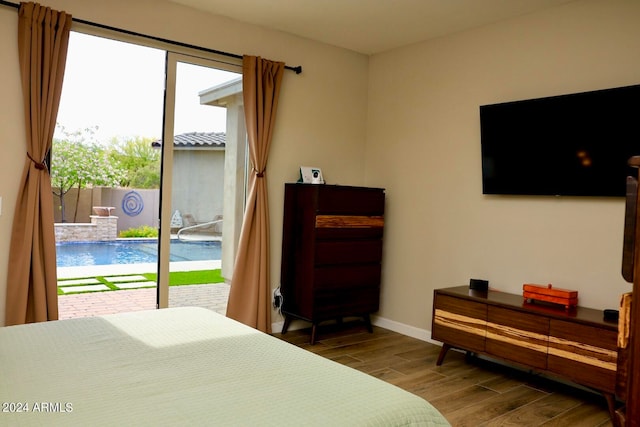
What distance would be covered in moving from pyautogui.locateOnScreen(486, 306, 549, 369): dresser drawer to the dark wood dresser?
1.27 m

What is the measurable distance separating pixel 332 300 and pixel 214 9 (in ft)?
8.27

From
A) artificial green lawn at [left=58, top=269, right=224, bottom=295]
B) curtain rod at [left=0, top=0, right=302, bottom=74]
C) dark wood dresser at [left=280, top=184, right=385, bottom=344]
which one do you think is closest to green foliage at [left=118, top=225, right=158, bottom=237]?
artificial green lawn at [left=58, top=269, right=224, bottom=295]

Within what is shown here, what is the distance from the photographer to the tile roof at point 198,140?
389 cm

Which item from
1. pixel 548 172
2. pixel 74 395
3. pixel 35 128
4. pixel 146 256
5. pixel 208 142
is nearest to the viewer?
pixel 74 395

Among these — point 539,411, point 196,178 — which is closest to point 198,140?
point 196,178

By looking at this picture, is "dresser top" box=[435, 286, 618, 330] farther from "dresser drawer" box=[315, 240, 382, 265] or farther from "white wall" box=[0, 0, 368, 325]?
"white wall" box=[0, 0, 368, 325]

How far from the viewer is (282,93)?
173 inches

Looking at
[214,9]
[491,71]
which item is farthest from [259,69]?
[491,71]

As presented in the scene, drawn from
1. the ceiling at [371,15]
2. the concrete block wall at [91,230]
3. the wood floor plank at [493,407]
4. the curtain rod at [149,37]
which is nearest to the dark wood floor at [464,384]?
the wood floor plank at [493,407]

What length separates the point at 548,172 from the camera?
137 inches

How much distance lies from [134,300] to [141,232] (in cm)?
53

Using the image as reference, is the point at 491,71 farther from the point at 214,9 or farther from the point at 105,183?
the point at 105,183

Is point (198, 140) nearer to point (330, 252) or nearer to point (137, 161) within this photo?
point (137, 161)

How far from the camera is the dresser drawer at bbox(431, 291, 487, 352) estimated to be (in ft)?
11.3
